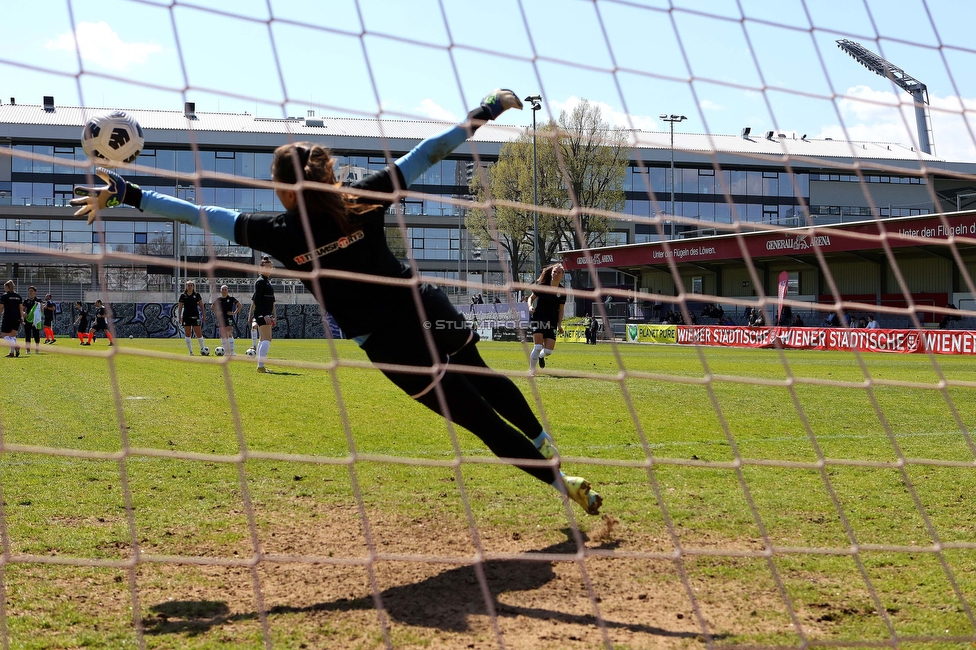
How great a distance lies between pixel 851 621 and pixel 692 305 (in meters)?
40.4

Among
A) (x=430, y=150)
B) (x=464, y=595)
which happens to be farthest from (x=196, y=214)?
(x=464, y=595)

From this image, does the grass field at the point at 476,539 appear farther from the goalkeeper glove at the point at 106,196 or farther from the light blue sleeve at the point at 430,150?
the light blue sleeve at the point at 430,150

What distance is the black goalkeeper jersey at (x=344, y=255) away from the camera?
3.41 metres

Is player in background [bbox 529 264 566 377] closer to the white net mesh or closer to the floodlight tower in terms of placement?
the white net mesh

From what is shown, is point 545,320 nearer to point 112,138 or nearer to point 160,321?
point 112,138

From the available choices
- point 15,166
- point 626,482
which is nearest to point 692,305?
point 15,166

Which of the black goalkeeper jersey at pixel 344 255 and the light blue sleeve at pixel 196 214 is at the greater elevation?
the light blue sleeve at pixel 196 214

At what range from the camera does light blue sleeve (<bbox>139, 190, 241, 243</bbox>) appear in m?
3.45

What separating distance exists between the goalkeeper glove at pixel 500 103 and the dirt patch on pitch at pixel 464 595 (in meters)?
1.81

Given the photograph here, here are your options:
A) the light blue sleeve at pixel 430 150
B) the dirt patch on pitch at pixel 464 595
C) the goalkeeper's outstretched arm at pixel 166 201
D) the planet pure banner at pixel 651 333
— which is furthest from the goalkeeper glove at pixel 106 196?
the planet pure banner at pixel 651 333

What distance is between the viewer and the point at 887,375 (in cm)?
1441

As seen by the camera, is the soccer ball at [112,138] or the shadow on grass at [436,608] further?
the soccer ball at [112,138]

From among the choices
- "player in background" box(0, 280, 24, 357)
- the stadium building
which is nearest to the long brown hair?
"player in background" box(0, 280, 24, 357)

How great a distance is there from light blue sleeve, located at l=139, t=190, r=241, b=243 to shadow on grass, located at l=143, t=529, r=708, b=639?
55.3 inches
